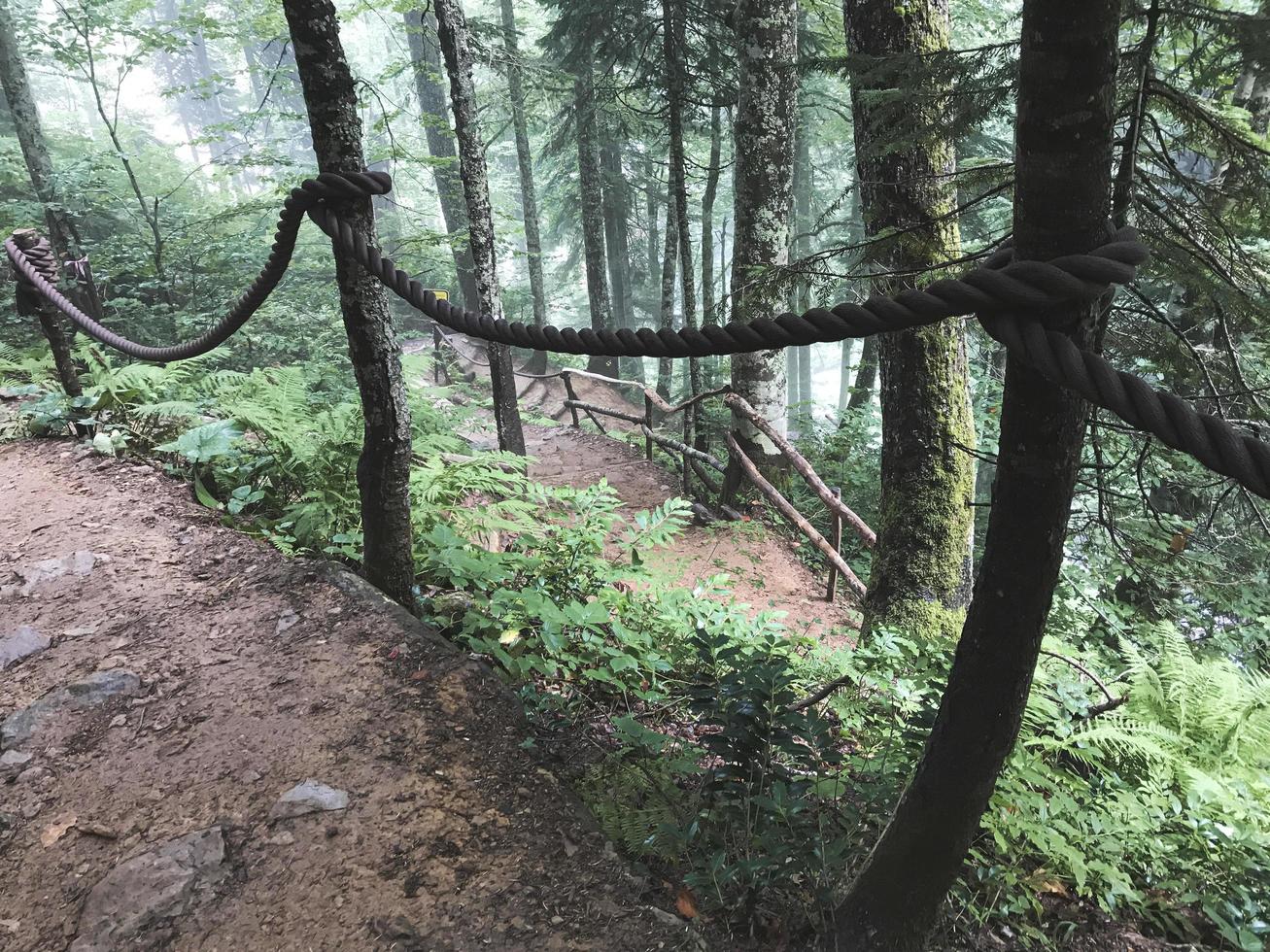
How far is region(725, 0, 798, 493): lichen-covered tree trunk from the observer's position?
7.16 meters

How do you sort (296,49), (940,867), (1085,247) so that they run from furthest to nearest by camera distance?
(296,49) → (940,867) → (1085,247)

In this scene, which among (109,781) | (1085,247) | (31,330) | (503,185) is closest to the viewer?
(1085,247)

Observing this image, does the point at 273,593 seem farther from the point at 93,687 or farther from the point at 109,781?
the point at 109,781

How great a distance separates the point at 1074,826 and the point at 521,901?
73.6 inches

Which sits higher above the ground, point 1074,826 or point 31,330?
point 31,330

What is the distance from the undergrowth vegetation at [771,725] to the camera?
216 cm

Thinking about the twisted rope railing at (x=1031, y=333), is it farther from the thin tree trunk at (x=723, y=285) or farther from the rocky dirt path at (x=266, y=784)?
the rocky dirt path at (x=266, y=784)

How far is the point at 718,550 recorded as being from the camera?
25.0 feet

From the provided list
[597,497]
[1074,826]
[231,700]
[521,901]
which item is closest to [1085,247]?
[1074,826]

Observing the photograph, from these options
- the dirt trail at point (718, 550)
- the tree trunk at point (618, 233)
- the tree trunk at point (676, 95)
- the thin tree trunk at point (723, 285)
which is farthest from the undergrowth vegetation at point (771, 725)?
the tree trunk at point (618, 233)

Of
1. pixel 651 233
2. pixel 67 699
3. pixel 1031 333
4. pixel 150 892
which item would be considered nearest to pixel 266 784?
pixel 150 892

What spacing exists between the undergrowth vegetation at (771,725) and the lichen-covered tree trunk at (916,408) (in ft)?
2.46

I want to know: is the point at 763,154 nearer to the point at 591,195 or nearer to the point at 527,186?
the point at 591,195

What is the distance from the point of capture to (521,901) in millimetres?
2168
